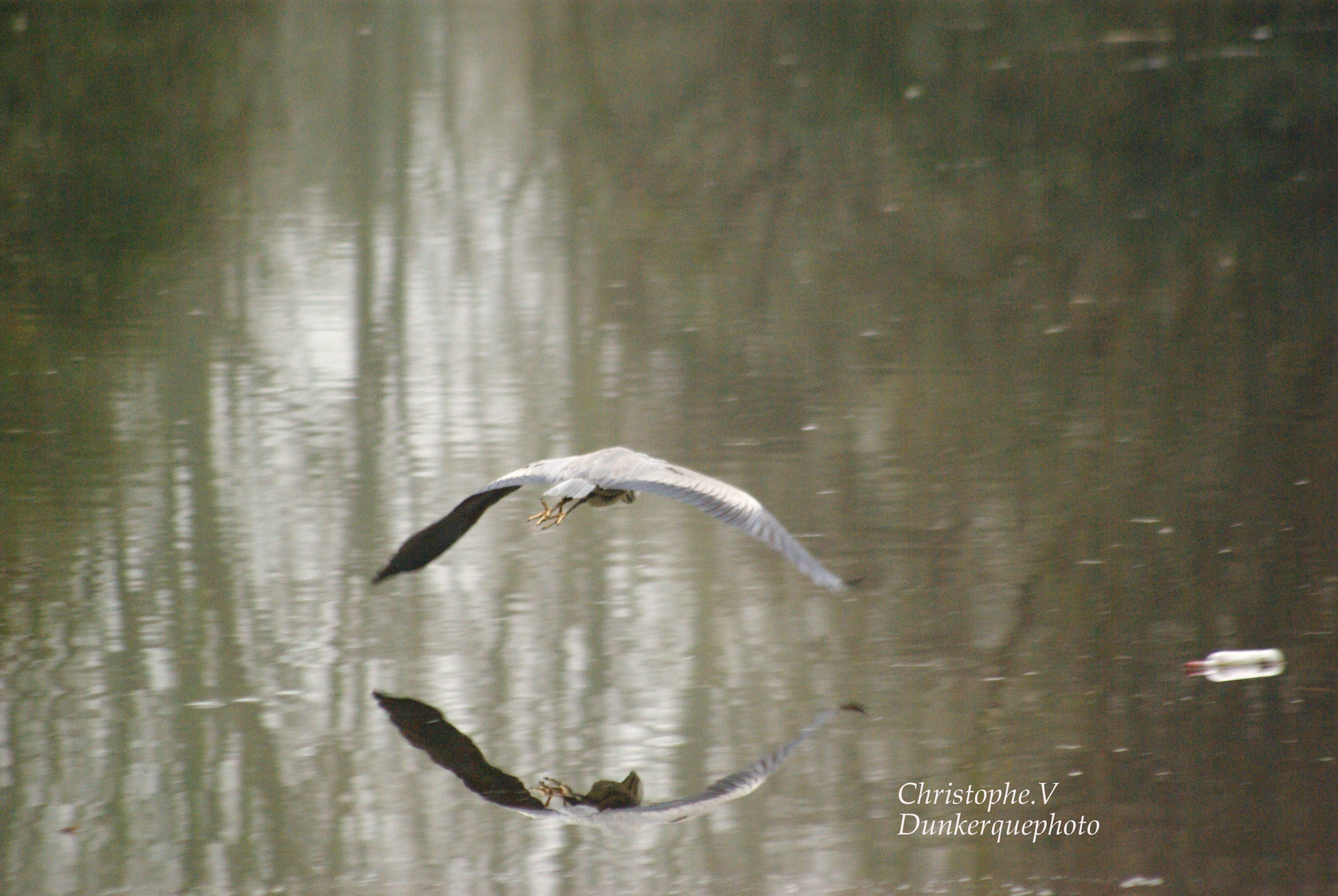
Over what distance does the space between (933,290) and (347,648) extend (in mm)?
4901

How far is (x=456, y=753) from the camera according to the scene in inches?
174

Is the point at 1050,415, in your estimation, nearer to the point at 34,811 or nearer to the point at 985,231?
the point at 985,231

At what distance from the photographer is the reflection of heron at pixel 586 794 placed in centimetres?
416

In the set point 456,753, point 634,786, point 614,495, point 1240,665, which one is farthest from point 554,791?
point 1240,665

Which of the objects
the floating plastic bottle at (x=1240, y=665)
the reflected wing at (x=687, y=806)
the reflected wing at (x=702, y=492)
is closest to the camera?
the reflected wing at (x=702, y=492)

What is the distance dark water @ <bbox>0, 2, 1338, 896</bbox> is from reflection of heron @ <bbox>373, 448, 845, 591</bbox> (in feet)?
1.38

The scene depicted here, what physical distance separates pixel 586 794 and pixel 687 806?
0.26 m

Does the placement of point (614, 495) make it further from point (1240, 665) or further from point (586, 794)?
point (1240, 665)

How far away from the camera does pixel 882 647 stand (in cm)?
494

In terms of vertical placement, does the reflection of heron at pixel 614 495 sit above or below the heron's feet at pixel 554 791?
above

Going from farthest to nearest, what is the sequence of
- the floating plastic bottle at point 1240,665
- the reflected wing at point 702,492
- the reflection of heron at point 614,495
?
the floating plastic bottle at point 1240,665 → the reflection of heron at point 614,495 → the reflected wing at point 702,492

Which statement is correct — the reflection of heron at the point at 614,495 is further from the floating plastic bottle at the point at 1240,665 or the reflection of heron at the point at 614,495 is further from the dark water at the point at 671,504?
the floating plastic bottle at the point at 1240,665

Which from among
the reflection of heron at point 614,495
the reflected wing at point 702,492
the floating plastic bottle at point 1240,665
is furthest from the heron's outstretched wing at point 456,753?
the floating plastic bottle at point 1240,665

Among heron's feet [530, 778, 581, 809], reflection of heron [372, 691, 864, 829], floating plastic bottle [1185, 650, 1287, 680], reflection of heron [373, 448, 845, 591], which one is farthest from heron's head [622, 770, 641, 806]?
floating plastic bottle [1185, 650, 1287, 680]
